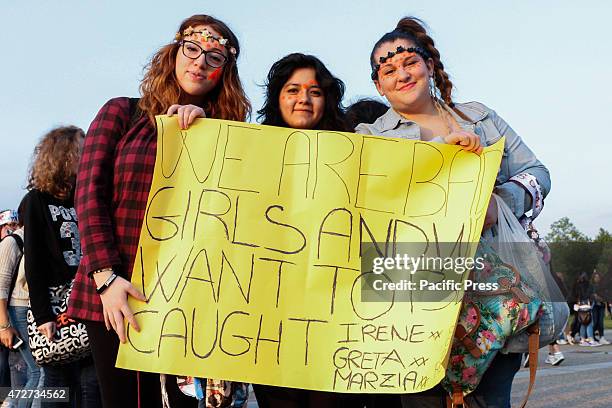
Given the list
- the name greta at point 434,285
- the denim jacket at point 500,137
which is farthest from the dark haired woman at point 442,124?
the name greta at point 434,285

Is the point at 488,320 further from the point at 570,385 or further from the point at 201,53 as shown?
the point at 570,385

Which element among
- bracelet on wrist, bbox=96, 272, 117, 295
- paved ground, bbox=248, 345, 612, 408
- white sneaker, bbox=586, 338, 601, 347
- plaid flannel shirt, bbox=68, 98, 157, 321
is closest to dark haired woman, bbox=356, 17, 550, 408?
plaid flannel shirt, bbox=68, 98, 157, 321

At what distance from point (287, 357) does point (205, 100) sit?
1.13 metres

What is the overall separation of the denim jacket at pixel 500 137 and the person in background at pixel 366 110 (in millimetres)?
1035

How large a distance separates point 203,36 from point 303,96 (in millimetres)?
565

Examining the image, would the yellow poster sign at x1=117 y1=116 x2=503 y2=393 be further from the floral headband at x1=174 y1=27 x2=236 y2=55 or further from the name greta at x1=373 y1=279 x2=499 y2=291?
the floral headband at x1=174 y1=27 x2=236 y2=55

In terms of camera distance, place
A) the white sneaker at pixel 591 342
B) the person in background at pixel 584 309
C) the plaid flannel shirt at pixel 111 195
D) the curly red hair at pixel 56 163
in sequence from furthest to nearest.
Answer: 1. the white sneaker at pixel 591 342
2. the person in background at pixel 584 309
3. the curly red hair at pixel 56 163
4. the plaid flannel shirt at pixel 111 195

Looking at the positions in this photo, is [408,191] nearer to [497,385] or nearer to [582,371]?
[497,385]

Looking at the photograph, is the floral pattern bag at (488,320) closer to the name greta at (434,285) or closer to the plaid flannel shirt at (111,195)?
the name greta at (434,285)

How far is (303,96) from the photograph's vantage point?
3.40 metres

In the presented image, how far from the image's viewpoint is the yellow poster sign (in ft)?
9.04

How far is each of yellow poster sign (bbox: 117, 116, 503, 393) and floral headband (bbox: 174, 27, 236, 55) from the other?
1.22 ft

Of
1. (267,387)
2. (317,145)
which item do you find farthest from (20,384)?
(317,145)

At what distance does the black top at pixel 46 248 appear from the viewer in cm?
416
